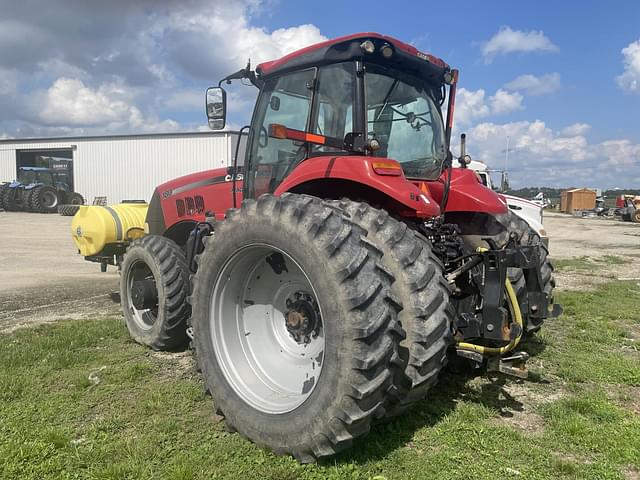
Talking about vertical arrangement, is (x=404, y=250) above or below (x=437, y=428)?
above

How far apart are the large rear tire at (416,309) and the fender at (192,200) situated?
227 cm

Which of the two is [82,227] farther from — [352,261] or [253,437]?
[352,261]

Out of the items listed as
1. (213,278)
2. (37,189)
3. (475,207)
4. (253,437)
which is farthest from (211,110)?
(37,189)

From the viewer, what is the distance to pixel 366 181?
10.7ft

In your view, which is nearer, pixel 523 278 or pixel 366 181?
pixel 366 181

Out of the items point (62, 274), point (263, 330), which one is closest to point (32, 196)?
point (62, 274)

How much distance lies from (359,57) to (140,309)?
3421 mm

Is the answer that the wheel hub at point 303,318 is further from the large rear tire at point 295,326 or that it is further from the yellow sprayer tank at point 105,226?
the yellow sprayer tank at point 105,226

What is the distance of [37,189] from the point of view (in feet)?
92.3

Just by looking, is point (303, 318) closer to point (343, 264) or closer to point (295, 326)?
point (295, 326)

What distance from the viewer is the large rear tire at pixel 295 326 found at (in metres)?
2.68

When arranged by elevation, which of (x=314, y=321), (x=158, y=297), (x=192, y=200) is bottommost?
(x=158, y=297)

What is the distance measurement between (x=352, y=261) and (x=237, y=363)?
131cm

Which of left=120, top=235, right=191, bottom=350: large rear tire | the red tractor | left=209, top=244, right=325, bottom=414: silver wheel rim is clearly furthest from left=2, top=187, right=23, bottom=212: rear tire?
left=209, top=244, right=325, bottom=414: silver wheel rim
